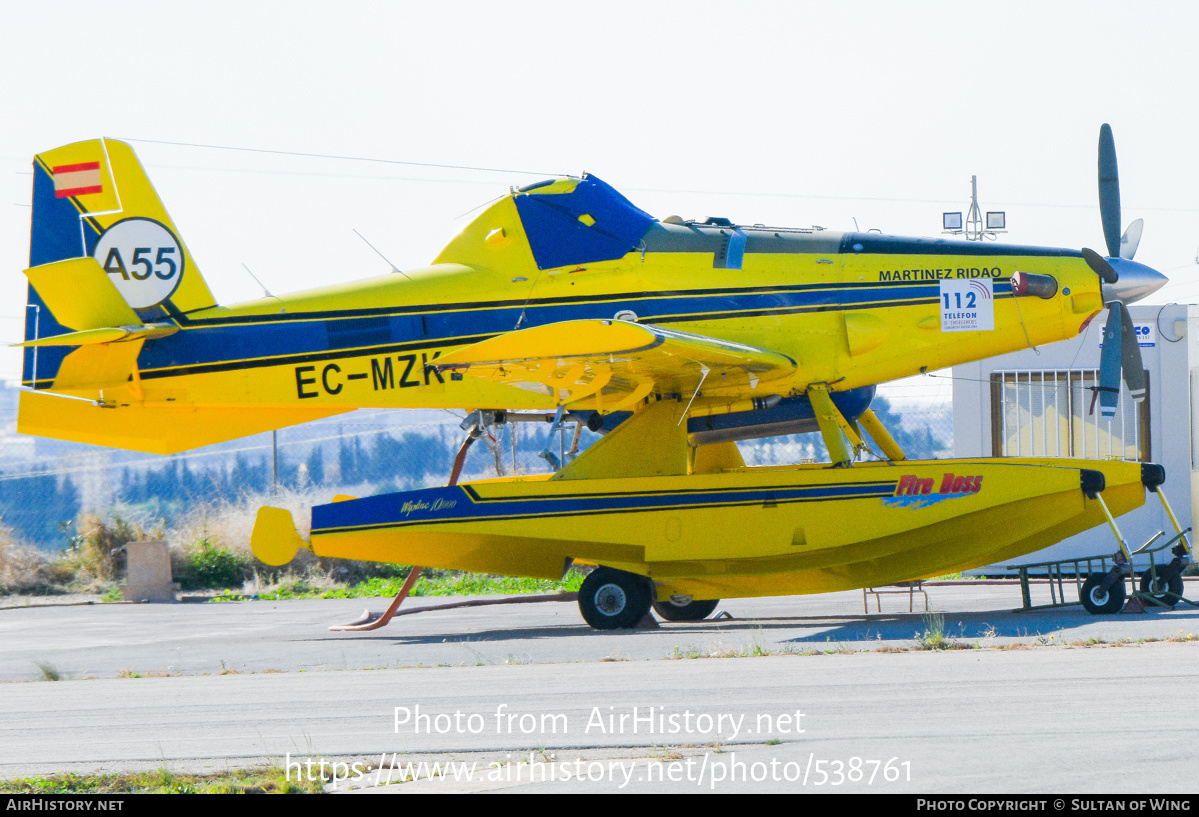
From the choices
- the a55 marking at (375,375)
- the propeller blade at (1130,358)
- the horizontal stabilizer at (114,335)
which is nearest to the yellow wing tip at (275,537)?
the a55 marking at (375,375)

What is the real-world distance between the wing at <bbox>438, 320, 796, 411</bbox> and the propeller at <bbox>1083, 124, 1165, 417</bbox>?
3042 mm

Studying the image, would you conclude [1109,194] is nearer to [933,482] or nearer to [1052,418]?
[933,482]

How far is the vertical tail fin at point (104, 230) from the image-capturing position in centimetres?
1188

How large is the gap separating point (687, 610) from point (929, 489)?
290cm

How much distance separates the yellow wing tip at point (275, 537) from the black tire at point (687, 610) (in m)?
3.78

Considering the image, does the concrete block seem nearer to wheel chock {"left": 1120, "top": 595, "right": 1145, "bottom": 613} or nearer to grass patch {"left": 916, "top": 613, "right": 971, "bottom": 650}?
grass patch {"left": 916, "top": 613, "right": 971, "bottom": 650}

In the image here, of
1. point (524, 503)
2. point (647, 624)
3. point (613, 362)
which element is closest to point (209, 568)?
point (524, 503)

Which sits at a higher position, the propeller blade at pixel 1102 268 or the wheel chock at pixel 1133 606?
the propeller blade at pixel 1102 268

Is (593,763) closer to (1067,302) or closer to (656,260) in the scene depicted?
(656,260)

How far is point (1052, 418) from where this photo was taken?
611 inches

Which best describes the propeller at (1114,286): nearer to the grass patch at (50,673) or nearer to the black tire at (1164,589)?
the black tire at (1164,589)

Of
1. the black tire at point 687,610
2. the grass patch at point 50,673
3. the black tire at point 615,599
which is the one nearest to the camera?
the grass patch at point 50,673

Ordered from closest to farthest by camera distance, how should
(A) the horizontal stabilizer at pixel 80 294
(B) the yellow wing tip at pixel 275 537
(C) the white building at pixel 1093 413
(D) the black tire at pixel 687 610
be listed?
(A) the horizontal stabilizer at pixel 80 294 < (B) the yellow wing tip at pixel 275 537 < (D) the black tire at pixel 687 610 < (C) the white building at pixel 1093 413

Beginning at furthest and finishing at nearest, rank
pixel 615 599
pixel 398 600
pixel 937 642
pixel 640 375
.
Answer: pixel 398 600 < pixel 640 375 < pixel 615 599 < pixel 937 642
